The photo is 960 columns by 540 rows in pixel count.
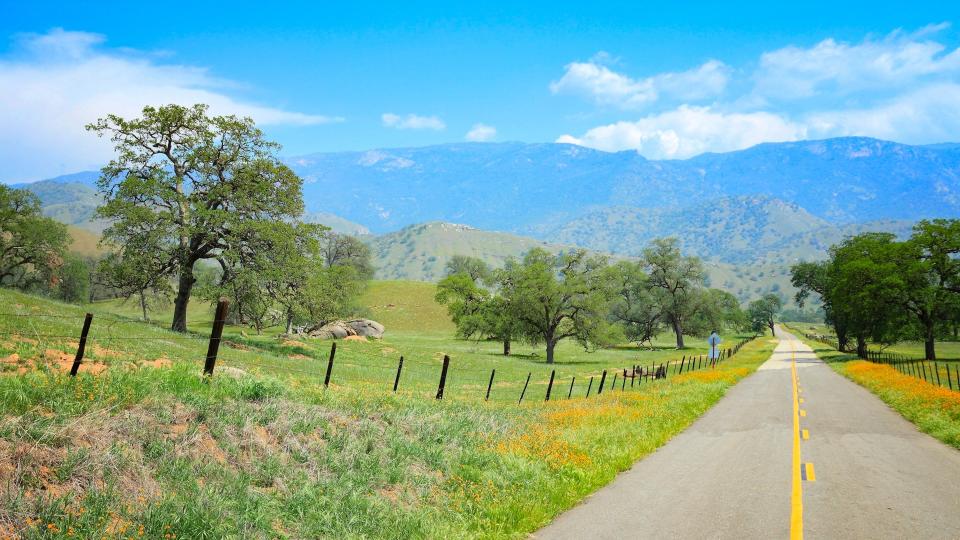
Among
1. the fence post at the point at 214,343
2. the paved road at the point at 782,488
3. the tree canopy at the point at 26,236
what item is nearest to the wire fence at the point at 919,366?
the paved road at the point at 782,488

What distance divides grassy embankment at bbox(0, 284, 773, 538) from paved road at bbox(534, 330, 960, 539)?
0.96 metres

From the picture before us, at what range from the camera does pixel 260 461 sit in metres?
8.97

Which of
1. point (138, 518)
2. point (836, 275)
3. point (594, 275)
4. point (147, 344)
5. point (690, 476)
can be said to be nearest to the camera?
point (138, 518)

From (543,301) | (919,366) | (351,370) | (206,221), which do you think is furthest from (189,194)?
(919,366)

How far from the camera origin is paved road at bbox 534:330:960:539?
348 inches

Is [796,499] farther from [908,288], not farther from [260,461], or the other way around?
[908,288]

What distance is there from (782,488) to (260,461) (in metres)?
9.91

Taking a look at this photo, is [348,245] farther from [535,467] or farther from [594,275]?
[535,467]

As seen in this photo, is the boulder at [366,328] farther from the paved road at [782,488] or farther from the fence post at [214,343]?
the fence post at [214,343]

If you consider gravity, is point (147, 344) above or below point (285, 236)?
below

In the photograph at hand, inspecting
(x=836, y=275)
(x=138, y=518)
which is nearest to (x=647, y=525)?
(x=138, y=518)

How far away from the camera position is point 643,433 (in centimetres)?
1656

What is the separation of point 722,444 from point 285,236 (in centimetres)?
2763

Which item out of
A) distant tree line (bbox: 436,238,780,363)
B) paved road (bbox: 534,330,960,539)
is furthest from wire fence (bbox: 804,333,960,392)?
paved road (bbox: 534,330,960,539)
